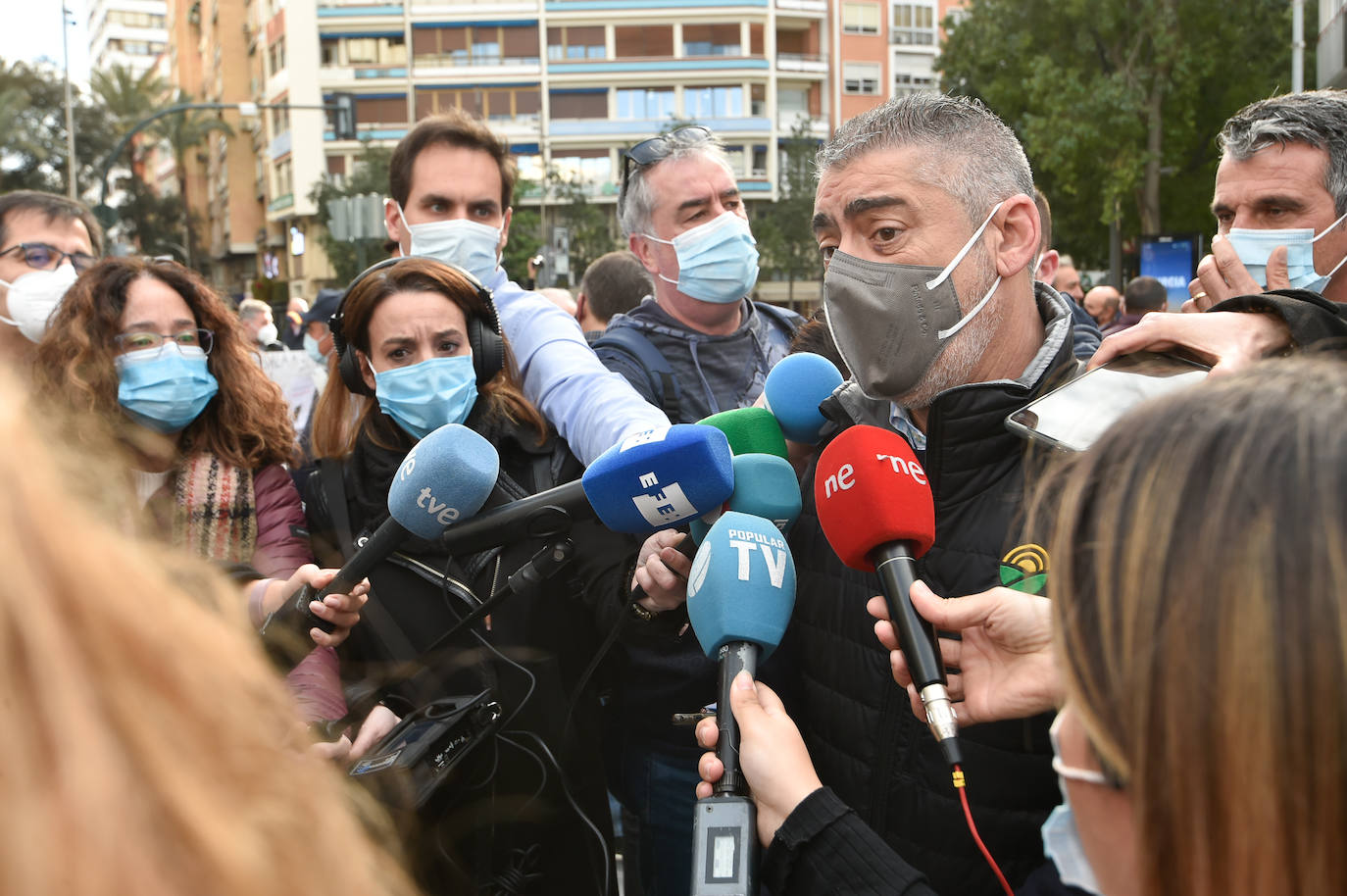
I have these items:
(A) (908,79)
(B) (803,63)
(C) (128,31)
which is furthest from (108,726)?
(C) (128,31)

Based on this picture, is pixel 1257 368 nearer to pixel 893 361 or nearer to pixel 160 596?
pixel 160 596

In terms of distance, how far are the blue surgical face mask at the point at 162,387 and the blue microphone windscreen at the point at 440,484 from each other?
1.13m

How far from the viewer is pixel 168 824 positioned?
64cm

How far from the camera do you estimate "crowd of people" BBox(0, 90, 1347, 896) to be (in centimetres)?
70

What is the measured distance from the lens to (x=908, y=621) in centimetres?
135

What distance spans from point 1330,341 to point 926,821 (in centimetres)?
93

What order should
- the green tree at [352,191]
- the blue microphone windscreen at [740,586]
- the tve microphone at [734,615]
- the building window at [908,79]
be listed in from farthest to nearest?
the building window at [908,79], the green tree at [352,191], the blue microphone windscreen at [740,586], the tve microphone at [734,615]

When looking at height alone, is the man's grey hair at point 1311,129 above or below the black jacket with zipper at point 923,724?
above

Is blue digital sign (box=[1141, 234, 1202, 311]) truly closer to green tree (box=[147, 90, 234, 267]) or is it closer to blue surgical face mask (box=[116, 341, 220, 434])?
blue surgical face mask (box=[116, 341, 220, 434])

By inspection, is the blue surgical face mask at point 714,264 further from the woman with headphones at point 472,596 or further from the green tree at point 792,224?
the green tree at point 792,224

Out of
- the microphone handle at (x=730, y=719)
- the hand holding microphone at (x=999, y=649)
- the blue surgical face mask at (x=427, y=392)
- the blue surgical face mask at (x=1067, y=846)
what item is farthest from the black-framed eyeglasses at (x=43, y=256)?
the blue surgical face mask at (x=1067, y=846)

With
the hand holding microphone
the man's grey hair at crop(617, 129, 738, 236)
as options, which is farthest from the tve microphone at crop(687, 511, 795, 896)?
the man's grey hair at crop(617, 129, 738, 236)

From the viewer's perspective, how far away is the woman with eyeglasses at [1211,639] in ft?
2.44

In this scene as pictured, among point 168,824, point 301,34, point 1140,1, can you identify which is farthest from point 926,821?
point 301,34
